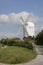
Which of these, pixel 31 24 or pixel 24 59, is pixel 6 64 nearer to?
pixel 24 59

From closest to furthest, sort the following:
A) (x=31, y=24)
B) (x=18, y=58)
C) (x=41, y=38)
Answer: (x=18, y=58)
(x=41, y=38)
(x=31, y=24)

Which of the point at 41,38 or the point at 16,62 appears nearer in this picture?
the point at 16,62

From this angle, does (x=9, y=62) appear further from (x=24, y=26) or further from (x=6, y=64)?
Result: (x=24, y=26)

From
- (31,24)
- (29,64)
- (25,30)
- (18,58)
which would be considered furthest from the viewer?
(31,24)

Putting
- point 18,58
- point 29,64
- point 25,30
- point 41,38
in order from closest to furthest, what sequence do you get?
point 29,64, point 18,58, point 41,38, point 25,30

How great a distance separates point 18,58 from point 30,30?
3954 inches

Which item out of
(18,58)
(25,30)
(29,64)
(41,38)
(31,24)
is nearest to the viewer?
(29,64)

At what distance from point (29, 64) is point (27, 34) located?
9534cm

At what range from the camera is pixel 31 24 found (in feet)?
426

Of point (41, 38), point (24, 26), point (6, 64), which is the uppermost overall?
point (24, 26)

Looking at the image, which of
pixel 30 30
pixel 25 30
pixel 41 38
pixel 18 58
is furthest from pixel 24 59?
pixel 30 30

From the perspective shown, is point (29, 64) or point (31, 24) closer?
point (29, 64)

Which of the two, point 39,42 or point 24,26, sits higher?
point 24,26

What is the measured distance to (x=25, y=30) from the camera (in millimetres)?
116812
